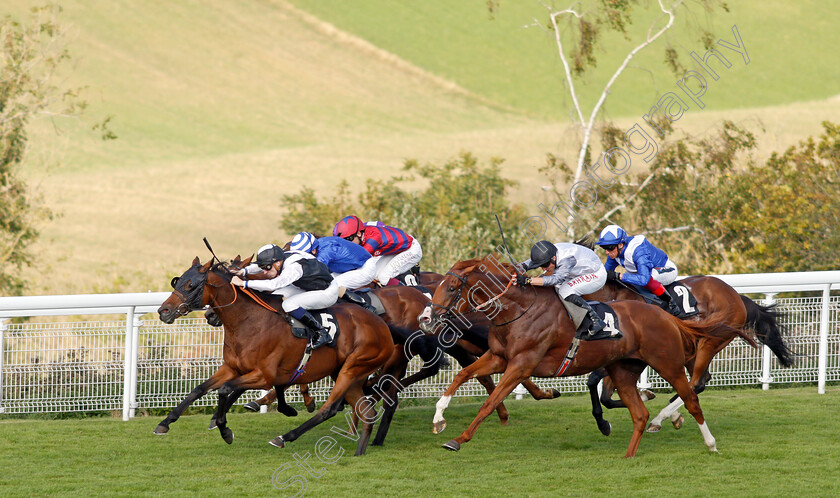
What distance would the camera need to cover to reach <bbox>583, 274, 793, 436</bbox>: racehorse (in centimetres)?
Answer: 648

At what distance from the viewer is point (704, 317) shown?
6.82 metres

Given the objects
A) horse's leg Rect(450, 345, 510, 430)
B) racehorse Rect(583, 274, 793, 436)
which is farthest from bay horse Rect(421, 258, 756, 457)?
horse's leg Rect(450, 345, 510, 430)

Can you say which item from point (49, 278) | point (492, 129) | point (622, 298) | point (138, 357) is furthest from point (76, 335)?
point (492, 129)

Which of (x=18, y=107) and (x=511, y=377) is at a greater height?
(x=18, y=107)

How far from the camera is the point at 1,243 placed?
1561 cm

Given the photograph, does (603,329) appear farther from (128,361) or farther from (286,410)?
(128,361)

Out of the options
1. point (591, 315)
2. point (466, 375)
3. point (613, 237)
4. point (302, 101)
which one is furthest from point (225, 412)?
point (302, 101)

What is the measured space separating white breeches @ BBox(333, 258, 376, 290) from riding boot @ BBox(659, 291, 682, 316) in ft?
6.87

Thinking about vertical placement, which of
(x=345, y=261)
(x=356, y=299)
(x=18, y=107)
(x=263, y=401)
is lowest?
(x=263, y=401)

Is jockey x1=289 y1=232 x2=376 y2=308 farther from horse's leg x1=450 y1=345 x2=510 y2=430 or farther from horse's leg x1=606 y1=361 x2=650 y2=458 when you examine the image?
horse's leg x1=606 y1=361 x2=650 y2=458

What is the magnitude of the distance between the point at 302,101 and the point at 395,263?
34883 millimetres

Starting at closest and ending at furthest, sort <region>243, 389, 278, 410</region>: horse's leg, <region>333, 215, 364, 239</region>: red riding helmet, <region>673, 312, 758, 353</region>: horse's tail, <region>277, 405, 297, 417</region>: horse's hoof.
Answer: <region>673, 312, 758, 353</region>: horse's tail
<region>277, 405, 297, 417</region>: horse's hoof
<region>243, 389, 278, 410</region>: horse's leg
<region>333, 215, 364, 239</region>: red riding helmet

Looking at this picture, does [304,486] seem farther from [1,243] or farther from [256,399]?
[1,243]

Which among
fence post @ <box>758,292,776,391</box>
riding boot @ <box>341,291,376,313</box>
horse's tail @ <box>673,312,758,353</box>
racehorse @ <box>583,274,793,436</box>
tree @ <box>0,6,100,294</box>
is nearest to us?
horse's tail @ <box>673,312,758,353</box>
